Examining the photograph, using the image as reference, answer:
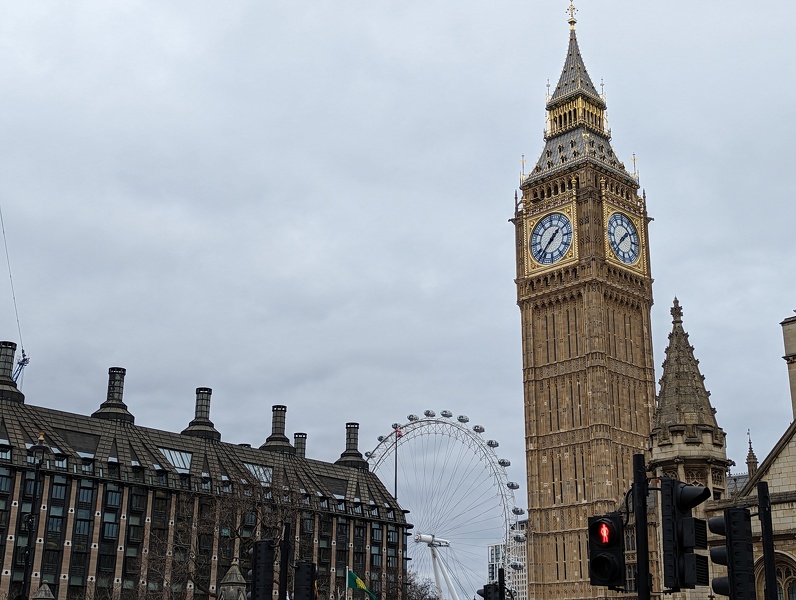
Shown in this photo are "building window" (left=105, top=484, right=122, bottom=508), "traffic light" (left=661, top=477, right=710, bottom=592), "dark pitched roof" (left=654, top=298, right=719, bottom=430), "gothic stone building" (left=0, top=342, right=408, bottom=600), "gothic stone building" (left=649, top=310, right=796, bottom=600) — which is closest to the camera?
"traffic light" (left=661, top=477, right=710, bottom=592)

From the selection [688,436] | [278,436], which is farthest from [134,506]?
[688,436]

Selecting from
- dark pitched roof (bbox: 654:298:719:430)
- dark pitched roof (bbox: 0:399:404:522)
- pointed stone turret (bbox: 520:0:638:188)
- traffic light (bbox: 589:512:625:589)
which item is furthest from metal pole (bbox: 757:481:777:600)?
pointed stone turret (bbox: 520:0:638:188)

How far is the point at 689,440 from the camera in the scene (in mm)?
35531

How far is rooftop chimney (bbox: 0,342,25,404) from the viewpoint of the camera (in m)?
100

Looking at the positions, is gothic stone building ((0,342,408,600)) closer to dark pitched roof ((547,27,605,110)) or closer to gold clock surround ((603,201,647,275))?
gold clock surround ((603,201,647,275))

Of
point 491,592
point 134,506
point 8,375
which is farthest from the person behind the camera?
point 8,375

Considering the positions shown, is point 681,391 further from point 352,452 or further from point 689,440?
point 352,452

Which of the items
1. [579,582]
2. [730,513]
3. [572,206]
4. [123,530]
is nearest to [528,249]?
[572,206]

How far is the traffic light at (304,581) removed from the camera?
19.0m

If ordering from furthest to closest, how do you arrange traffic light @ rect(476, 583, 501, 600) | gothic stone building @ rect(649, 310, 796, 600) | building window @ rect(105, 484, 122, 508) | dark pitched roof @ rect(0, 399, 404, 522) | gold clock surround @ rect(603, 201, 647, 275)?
gold clock surround @ rect(603, 201, 647, 275) → building window @ rect(105, 484, 122, 508) → dark pitched roof @ rect(0, 399, 404, 522) → gothic stone building @ rect(649, 310, 796, 600) → traffic light @ rect(476, 583, 501, 600)

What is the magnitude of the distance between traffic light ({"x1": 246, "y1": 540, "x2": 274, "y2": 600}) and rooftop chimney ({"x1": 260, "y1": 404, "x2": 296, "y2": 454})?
113 m

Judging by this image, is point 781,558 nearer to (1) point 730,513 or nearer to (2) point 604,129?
(1) point 730,513

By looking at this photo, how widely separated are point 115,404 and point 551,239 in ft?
170

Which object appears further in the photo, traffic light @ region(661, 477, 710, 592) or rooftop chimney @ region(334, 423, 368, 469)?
rooftop chimney @ region(334, 423, 368, 469)
